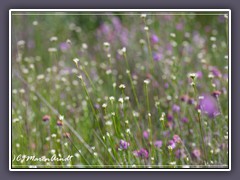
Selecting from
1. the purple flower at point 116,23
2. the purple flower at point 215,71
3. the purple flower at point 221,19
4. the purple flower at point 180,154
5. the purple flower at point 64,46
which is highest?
the purple flower at point 116,23

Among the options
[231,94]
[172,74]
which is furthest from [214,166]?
[172,74]

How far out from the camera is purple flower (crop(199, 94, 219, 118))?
2.87 m

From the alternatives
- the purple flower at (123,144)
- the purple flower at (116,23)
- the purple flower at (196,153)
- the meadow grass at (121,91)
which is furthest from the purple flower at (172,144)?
the purple flower at (116,23)

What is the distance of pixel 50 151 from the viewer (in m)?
2.85

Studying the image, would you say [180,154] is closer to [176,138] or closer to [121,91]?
[176,138]

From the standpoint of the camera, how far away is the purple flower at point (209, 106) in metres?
2.87

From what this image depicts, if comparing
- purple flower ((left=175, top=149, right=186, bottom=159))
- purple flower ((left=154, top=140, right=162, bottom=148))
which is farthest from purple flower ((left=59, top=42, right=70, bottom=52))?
purple flower ((left=175, top=149, right=186, bottom=159))

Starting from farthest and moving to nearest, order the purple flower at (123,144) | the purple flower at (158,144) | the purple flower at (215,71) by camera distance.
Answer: the purple flower at (215,71) < the purple flower at (158,144) < the purple flower at (123,144)

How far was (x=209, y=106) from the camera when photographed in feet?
9.51

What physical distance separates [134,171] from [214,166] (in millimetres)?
385

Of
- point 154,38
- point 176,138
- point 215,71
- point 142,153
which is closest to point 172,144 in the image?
point 176,138

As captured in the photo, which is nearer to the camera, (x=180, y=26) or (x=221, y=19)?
(x=221, y=19)

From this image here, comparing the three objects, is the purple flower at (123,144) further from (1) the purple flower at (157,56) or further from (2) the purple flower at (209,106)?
(1) the purple flower at (157,56)

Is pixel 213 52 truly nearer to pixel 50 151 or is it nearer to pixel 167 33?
pixel 167 33
